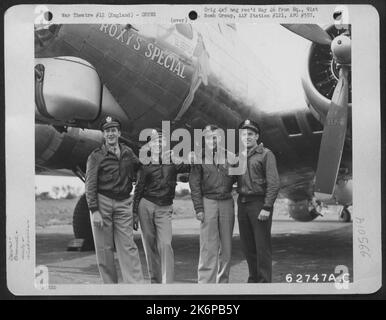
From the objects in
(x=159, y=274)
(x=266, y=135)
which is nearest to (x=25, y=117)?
(x=159, y=274)

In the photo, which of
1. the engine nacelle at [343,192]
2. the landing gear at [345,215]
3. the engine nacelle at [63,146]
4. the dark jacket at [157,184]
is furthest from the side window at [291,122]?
the engine nacelle at [63,146]

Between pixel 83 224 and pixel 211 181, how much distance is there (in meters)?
0.78

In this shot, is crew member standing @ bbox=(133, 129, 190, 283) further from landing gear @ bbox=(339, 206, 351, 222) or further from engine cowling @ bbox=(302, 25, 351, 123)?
landing gear @ bbox=(339, 206, 351, 222)

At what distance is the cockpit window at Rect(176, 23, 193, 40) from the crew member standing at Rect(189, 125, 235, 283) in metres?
0.64

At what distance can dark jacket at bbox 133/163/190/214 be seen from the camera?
3.08 m

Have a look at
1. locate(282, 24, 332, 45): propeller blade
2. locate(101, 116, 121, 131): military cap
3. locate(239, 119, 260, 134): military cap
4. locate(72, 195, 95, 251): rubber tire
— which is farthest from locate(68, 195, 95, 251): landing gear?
locate(282, 24, 332, 45): propeller blade

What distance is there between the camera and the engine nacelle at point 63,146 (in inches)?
124

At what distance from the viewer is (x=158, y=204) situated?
3090mm

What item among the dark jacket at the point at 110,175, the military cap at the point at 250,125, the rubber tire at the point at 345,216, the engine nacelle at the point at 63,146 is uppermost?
the military cap at the point at 250,125

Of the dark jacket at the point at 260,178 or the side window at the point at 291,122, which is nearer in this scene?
the dark jacket at the point at 260,178

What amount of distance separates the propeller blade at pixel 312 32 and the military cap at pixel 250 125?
58cm

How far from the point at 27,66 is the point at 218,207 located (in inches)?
53.9

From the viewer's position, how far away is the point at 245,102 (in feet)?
10.4

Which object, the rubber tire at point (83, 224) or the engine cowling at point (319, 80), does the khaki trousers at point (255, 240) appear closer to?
the engine cowling at point (319, 80)
